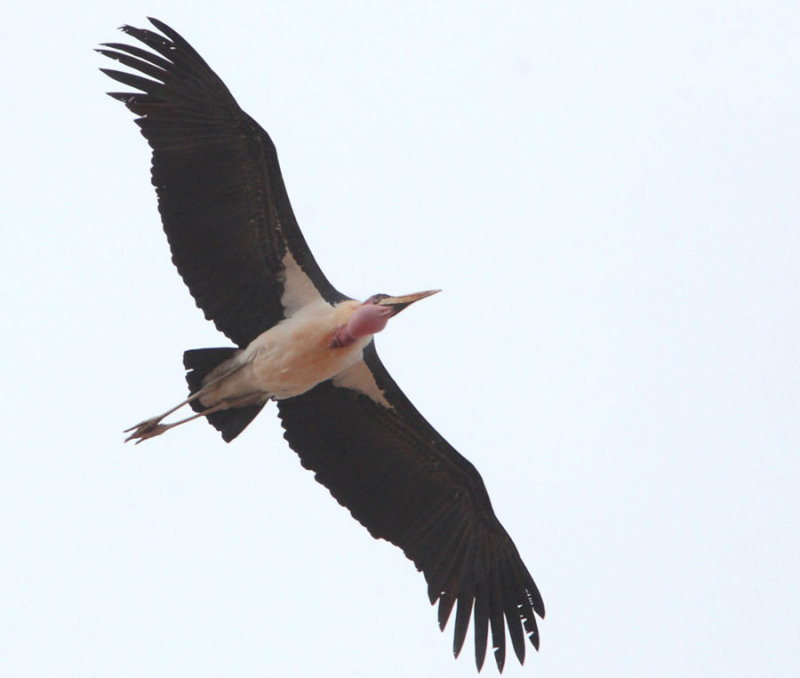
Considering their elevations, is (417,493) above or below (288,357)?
below

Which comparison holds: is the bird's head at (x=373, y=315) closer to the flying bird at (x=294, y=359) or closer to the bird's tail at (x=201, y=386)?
the flying bird at (x=294, y=359)

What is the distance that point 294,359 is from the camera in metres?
14.6

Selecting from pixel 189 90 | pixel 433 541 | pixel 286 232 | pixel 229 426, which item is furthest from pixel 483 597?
pixel 189 90

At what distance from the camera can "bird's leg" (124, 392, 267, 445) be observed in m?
14.8

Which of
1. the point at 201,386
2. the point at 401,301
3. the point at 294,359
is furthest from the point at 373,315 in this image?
the point at 201,386

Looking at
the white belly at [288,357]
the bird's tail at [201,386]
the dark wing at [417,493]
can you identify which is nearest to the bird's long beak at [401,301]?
the white belly at [288,357]

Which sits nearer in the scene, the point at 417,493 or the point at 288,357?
the point at 288,357

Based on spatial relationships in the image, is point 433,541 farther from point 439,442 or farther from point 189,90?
point 189,90

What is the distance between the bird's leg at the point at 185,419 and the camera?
1475cm

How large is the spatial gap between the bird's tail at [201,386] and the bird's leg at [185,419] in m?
0.06

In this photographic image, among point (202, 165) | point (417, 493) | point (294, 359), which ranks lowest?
point (417, 493)

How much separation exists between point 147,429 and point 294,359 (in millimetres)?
1541

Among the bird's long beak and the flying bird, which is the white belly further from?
the bird's long beak

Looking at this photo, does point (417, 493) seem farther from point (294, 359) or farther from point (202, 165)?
point (202, 165)
